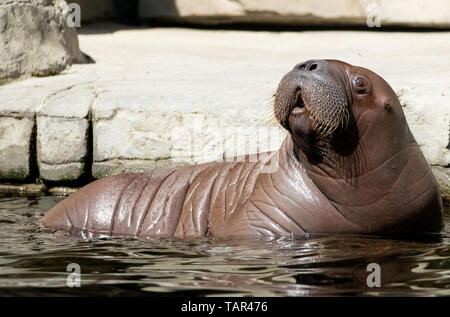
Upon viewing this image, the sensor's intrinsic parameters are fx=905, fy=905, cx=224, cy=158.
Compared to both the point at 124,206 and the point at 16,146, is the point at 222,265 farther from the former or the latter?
the point at 16,146

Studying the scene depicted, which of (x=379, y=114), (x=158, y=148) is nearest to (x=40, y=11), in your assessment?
(x=158, y=148)

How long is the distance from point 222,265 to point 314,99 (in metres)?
1.30

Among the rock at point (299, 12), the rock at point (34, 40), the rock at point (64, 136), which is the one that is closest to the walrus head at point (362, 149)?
the rock at point (64, 136)

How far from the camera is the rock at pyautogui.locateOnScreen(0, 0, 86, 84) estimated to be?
957 centimetres

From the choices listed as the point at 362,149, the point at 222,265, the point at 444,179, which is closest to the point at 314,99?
the point at 362,149

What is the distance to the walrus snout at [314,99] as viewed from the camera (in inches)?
234

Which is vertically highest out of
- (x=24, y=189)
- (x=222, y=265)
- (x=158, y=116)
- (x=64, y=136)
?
(x=158, y=116)

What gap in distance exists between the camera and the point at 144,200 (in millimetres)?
7207

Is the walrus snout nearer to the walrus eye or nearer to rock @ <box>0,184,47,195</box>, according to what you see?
the walrus eye

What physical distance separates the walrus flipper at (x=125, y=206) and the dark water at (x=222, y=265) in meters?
0.33

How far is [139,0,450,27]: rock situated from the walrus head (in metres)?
6.09

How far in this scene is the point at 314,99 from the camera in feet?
19.6

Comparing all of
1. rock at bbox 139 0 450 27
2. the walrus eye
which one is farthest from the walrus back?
rock at bbox 139 0 450 27

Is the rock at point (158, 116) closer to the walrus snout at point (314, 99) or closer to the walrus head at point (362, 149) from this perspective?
the walrus head at point (362, 149)
